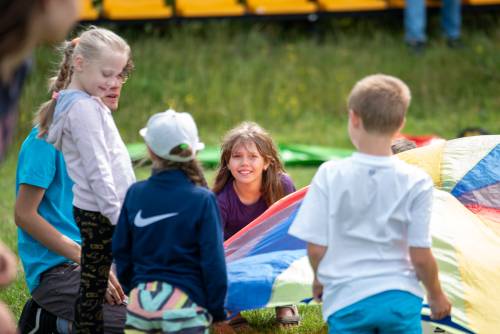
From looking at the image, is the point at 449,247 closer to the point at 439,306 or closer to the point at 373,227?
the point at 439,306

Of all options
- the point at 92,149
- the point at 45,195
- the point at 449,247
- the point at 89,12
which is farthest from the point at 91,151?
the point at 89,12

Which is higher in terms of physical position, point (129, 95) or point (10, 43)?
point (10, 43)

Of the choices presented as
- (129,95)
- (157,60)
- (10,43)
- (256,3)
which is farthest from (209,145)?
(10,43)

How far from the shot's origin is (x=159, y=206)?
363cm

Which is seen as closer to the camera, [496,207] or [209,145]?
[496,207]

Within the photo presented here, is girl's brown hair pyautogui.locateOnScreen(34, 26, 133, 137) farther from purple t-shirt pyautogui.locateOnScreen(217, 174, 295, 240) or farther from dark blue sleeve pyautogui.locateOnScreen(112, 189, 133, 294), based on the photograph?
purple t-shirt pyautogui.locateOnScreen(217, 174, 295, 240)

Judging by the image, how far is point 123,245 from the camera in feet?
12.2

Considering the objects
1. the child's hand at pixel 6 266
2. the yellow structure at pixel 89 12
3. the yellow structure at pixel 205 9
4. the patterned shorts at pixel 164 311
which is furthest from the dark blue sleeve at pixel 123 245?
the yellow structure at pixel 205 9

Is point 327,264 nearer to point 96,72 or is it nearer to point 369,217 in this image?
point 369,217

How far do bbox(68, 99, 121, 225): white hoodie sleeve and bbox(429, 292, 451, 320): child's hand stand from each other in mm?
1316

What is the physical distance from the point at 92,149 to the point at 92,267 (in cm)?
52

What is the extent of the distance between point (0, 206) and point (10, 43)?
630 cm

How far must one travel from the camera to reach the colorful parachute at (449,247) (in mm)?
4047

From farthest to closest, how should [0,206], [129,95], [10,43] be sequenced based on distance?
[129,95] < [0,206] < [10,43]
